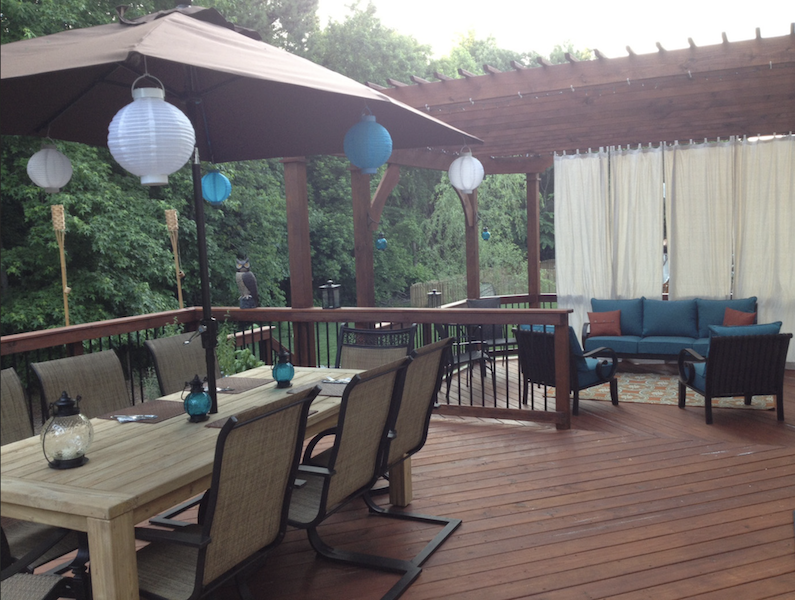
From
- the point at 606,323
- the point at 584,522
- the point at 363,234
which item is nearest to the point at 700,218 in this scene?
the point at 606,323

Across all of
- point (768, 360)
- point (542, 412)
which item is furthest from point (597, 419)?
point (768, 360)

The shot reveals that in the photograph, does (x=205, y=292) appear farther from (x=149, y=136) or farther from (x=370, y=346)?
(x=370, y=346)

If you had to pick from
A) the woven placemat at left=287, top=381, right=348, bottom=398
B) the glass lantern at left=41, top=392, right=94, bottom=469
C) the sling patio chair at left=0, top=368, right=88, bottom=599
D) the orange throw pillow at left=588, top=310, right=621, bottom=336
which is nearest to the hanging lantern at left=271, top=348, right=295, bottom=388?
the woven placemat at left=287, top=381, right=348, bottom=398

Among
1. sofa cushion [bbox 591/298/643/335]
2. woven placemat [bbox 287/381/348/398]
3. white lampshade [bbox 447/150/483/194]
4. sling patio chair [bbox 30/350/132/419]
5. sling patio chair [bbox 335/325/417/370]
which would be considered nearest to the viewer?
sling patio chair [bbox 30/350/132/419]

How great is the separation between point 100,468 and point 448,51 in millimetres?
26766

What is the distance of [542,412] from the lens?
16.9 ft

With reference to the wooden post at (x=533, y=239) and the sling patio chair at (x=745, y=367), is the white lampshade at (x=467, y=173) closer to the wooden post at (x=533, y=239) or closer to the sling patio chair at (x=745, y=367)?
the sling patio chair at (x=745, y=367)

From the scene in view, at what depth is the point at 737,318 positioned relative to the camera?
749 centimetres

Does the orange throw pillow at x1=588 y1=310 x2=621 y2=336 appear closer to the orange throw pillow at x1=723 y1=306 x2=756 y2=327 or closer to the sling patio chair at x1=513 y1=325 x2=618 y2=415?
the orange throw pillow at x1=723 y1=306 x2=756 y2=327

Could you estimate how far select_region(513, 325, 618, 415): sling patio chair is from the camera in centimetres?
571

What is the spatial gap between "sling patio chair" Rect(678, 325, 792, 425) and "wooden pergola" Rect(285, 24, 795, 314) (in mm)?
2131

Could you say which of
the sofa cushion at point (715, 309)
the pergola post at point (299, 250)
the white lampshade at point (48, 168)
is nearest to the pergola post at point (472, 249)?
the sofa cushion at point (715, 309)

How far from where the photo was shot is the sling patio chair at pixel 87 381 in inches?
125

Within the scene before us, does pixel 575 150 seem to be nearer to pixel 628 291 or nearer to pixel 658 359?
pixel 628 291
